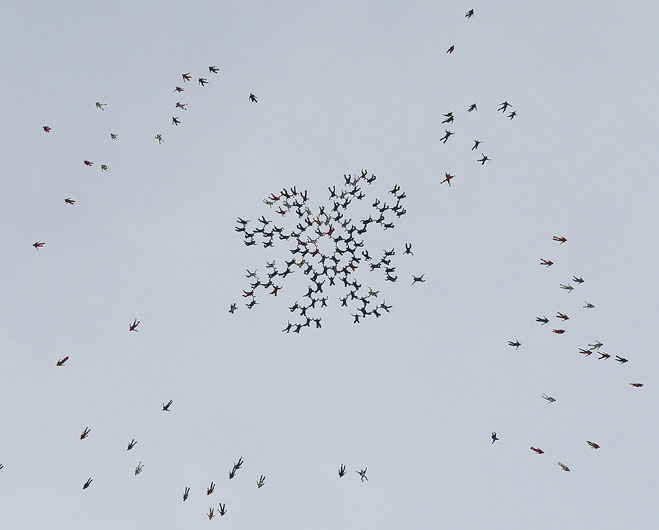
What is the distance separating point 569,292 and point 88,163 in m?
62.1

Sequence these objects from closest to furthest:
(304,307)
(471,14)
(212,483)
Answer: (212,483) < (471,14) < (304,307)

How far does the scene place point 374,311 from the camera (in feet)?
213

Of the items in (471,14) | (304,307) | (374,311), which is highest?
(471,14)

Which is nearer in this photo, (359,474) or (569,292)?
(359,474)

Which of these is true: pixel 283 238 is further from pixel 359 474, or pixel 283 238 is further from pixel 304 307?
pixel 359 474

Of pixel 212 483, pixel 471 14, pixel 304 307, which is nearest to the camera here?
pixel 212 483

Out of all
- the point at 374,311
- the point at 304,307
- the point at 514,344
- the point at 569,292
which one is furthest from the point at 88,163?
the point at 569,292

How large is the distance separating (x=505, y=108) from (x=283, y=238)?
1293 inches

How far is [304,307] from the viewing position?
64.2 m

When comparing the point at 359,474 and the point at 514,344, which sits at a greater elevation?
Answer: the point at 514,344

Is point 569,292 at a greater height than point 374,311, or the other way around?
point 374,311

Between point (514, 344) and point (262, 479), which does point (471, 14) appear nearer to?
point (514, 344)

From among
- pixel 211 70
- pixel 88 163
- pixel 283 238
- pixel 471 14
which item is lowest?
pixel 283 238

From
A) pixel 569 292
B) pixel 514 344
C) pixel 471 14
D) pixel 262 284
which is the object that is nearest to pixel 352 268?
pixel 262 284
